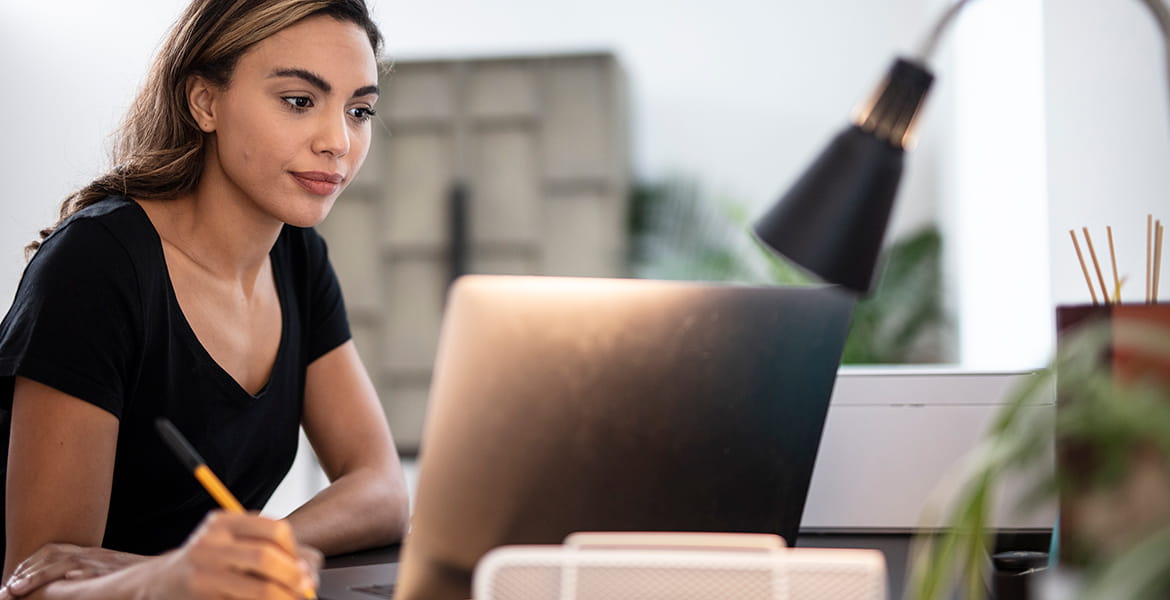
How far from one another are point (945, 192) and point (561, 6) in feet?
5.89

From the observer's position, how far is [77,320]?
1.09 m

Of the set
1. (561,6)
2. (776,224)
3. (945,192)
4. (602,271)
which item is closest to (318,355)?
(776,224)

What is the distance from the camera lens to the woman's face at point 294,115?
124 centimetres

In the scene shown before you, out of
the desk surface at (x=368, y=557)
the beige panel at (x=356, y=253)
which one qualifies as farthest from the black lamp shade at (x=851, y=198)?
the beige panel at (x=356, y=253)

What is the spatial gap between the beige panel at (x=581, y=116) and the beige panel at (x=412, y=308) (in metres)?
0.68

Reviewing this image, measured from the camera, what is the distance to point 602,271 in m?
4.18

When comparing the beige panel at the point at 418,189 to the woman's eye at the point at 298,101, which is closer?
the woman's eye at the point at 298,101

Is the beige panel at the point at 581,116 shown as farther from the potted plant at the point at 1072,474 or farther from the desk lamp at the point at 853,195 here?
the potted plant at the point at 1072,474

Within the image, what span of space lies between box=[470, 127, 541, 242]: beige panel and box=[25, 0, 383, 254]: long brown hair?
2880mm

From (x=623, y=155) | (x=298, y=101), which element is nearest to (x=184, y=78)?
(x=298, y=101)

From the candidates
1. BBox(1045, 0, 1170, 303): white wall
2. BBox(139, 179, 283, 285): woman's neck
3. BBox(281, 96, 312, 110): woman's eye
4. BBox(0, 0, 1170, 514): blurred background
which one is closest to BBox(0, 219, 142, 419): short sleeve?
BBox(139, 179, 283, 285): woman's neck

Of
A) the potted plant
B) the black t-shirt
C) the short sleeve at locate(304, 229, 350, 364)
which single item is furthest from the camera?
the short sleeve at locate(304, 229, 350, 364)

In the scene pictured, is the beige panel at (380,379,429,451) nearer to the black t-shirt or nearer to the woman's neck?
the black t-shirt

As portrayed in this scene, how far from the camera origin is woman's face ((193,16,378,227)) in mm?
1242
